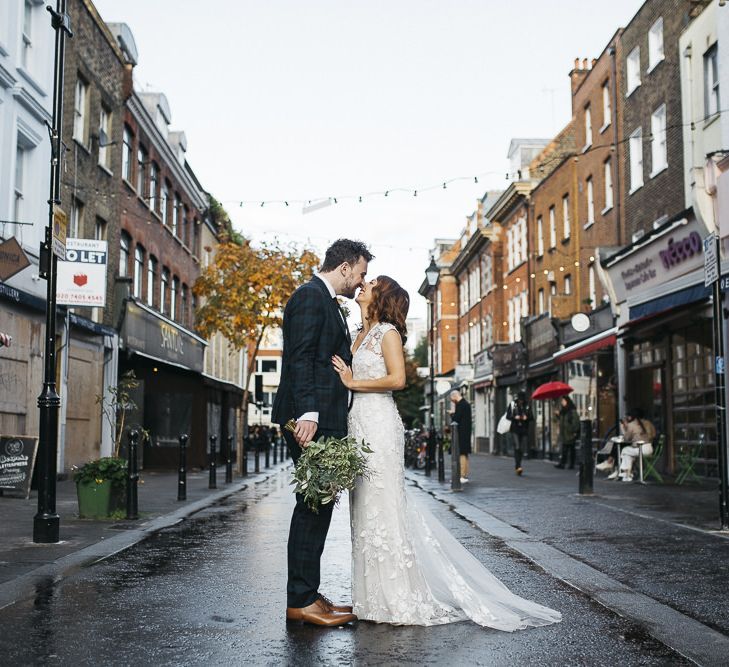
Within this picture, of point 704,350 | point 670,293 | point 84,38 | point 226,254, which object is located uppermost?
point 84,38

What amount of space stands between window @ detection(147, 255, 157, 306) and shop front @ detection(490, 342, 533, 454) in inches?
594

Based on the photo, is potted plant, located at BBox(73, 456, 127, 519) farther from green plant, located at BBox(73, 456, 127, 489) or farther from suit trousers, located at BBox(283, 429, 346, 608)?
suit trousers, located at BBox(283, 429, 346, 608)

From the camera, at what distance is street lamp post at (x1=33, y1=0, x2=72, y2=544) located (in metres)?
8.71

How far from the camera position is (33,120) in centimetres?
1844

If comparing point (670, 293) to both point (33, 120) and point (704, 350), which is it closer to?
point (704, 350)

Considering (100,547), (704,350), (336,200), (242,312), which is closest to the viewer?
(100,547)

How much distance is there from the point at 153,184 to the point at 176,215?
378cm

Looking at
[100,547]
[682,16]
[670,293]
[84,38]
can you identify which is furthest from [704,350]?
[84,38]

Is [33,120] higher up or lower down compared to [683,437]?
higher up

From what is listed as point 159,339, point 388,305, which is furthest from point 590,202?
point 388,305

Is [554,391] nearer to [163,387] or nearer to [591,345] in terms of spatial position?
[591,345]

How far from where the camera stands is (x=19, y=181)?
1830 centimetres

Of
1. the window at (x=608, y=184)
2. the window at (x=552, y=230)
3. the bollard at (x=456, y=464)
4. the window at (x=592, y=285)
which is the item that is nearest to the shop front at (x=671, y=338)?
the bollard at (x=456, y=464)

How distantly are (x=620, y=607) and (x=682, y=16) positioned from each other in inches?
745
